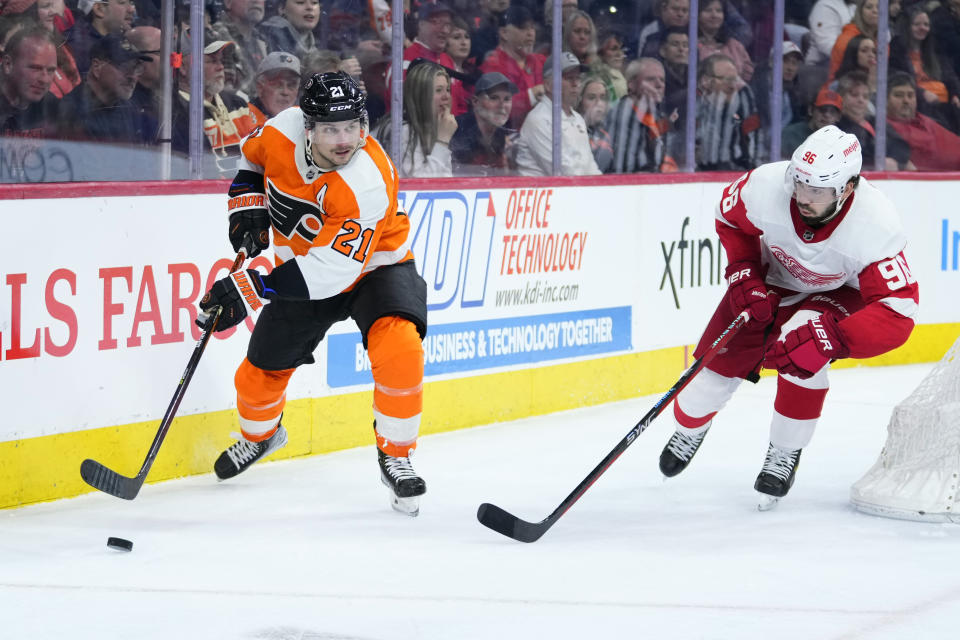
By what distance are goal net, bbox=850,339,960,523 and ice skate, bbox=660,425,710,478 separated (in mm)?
455

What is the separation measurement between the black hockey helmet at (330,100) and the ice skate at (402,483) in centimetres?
88

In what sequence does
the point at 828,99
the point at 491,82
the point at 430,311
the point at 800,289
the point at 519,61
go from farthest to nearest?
the point at 828,99
the point at 519,61
the point at 491,82
the point at 430,311
the point at 800,289

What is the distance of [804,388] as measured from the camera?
3631mm

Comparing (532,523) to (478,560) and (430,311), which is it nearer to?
(478,560)

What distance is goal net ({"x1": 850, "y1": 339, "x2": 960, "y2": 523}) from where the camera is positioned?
3473 millimetres

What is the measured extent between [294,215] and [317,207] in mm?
81

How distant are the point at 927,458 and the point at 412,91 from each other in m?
2.25

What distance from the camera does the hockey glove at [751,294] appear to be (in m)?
3.51

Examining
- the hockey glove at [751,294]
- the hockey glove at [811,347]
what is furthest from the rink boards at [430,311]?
the hockey glove at [811,347]

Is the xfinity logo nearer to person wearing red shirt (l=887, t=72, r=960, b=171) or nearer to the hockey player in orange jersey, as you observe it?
person wearing red shirt (l=887, t=72, r=960, b=171)

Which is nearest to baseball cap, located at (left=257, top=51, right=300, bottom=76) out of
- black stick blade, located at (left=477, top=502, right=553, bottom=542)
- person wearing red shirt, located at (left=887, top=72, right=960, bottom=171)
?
black stick blade, located at (left=477, top=502, right=553, bottom=542)

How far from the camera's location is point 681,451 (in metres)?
3.88

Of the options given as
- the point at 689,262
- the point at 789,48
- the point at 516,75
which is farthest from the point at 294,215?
the point at 789,48

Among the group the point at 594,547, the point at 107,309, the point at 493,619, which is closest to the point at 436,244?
the point at 107,309
